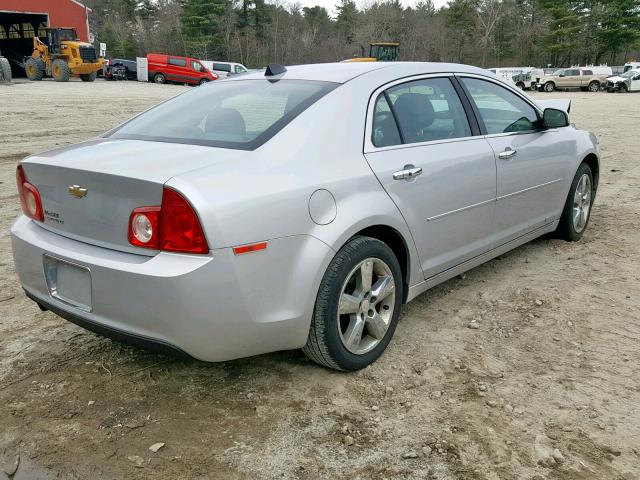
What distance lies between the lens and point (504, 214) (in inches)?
162

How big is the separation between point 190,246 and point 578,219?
402cm

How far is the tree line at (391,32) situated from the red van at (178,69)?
87.7 feet

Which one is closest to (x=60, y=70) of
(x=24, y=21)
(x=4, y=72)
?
(x=4, y=72)

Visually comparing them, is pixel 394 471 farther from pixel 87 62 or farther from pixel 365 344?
pixel 87 62

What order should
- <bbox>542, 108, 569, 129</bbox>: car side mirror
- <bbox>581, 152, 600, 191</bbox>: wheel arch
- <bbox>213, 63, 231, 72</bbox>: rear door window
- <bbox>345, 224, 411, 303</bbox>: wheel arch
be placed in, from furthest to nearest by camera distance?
<bbox>213, 63, 231, 72</bbox>: rear door window
<bbox>581, 152, 600, 191</bbox>: wheel arch
<bbox>542, 108, 569, 129</bbox>: car side mirror
<bbox>345, 224, 411, 303</bbox>: wheel arch

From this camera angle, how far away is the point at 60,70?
33.2 m

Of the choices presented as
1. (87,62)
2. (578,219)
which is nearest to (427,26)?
(87,62)

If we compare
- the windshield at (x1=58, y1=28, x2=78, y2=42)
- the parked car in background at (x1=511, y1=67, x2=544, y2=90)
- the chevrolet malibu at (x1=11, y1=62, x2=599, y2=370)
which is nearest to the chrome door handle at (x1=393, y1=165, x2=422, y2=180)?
the chevrolet malibu at (x1=11, y1=62, x2=599, y2=370)

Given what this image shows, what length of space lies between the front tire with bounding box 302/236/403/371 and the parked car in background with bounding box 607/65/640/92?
4034 centimetres

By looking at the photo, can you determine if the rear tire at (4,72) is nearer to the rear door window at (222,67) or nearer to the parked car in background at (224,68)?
the parked car in background at (224,68)

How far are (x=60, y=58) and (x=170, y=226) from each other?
118 ft

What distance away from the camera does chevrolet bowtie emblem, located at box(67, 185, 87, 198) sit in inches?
106

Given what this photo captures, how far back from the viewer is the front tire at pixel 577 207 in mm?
5070

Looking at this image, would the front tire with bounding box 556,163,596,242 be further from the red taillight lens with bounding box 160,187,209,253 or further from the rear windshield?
the red taillight lens with bounding box 160,187,209,253
